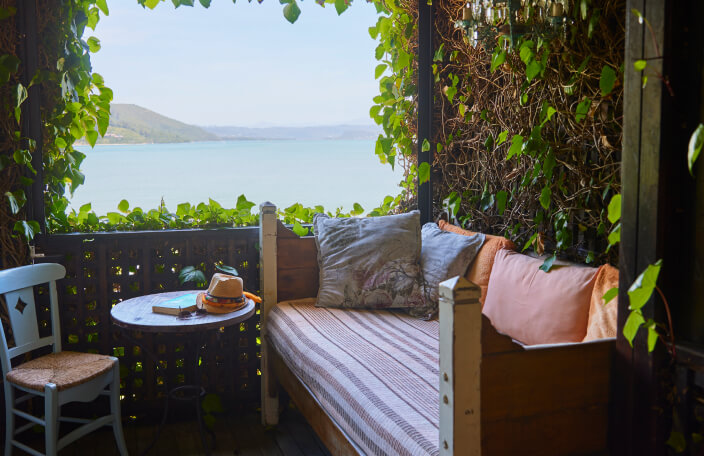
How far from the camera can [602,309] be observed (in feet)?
6.09

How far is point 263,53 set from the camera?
5.77 metres

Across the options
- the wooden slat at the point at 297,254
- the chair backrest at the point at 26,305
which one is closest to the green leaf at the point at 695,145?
the wooden slat at the point at 297,254

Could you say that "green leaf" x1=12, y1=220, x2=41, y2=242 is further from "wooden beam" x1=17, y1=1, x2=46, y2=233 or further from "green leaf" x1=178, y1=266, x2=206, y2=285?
"green leaf" x1=178, y1=266, x2=206, y2=285

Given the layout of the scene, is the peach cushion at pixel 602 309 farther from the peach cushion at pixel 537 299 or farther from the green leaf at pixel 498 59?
the green leaf at pixel 498 59

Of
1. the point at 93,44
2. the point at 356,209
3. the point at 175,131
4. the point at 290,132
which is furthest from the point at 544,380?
the point at 290,132

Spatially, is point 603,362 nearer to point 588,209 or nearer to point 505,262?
point 588,209

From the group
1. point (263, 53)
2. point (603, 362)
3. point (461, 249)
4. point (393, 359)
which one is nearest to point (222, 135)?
point (263, 53)

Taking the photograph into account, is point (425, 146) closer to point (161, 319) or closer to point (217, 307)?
point (217, 307)

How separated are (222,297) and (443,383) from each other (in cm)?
149

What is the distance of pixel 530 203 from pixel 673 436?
1302 millimetres

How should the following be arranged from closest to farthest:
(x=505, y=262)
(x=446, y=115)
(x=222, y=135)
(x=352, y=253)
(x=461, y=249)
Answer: (x=505, y=262), (x=461, y=249), (x=352, y=253), (x=446, y=115), (x=222, y=135)

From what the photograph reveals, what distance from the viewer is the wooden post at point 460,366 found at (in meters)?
1.26

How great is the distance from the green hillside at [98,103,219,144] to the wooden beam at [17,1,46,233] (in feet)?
1.44

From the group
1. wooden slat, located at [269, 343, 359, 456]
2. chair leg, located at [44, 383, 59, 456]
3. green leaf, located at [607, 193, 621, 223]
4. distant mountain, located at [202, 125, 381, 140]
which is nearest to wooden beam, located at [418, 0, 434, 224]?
wooden slat, located at [269, 343, 359, 456]
